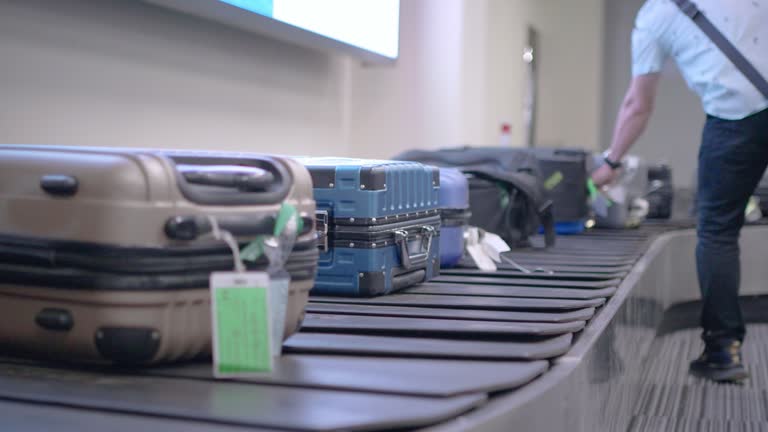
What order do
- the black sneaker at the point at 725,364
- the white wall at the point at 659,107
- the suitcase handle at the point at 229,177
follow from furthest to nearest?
the white wall at the point at 659,107 < the black sneaker at the point at 725,364 < the suitcase handle at the point at 229,177

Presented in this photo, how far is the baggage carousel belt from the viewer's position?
0.89 m

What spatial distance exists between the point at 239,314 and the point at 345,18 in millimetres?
2288

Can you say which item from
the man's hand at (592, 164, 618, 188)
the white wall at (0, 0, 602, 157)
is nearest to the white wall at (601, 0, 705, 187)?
the white wall at (0, 0, 602, 157)

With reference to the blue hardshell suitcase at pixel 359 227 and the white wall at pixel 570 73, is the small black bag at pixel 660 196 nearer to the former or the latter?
the white wall at pixel 570 73

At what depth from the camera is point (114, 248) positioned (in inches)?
41.5

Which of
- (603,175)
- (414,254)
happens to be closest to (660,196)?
(603,175)

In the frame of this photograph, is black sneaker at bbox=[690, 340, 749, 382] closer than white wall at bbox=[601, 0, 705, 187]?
Yes

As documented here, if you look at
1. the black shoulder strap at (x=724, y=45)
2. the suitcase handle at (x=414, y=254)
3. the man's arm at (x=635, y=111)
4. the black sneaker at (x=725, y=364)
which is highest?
the black shoulder strap at (x=724, y=45)

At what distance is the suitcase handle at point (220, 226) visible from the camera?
1.07m

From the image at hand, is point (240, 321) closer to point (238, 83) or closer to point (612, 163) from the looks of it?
point (238, 83)

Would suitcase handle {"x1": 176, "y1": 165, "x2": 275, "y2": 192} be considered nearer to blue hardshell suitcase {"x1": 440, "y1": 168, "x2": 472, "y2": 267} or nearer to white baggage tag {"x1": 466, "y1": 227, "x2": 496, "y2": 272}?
blue hardshell suitcase {"x1": 440, "y1": 168, "x2": 472, "y2": 267}

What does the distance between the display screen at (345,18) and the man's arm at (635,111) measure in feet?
3.14

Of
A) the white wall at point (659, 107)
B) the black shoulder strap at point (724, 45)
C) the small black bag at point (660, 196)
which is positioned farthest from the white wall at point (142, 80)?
the white wall at point (659, 107)

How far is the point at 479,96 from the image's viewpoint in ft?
16.4
